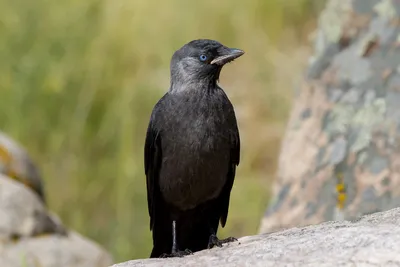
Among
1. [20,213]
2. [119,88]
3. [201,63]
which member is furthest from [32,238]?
[119,88]

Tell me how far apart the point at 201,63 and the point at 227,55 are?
6.4 inches

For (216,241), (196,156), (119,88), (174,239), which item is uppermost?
(119,88)

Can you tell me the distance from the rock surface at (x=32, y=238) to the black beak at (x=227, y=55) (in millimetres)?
1669

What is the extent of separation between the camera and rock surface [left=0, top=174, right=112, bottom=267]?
16.9 ft

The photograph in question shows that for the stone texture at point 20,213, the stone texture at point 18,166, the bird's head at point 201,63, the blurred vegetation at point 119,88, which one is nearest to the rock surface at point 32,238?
the stone texture at point 20,213

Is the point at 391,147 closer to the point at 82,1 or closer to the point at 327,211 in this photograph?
the point at 327,211

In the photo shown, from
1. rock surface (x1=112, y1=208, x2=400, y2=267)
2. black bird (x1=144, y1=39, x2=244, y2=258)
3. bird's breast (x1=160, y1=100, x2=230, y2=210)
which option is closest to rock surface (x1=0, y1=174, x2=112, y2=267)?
black bird (x1=144, y1=39, x2=244, y2=258)

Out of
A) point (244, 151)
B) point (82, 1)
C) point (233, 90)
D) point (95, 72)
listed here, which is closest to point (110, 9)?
point (82, 1)

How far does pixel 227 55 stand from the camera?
4.59m

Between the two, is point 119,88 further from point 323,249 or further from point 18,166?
point 323,249

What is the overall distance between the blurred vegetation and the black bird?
2.04 meters

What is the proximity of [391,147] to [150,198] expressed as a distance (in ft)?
5.26

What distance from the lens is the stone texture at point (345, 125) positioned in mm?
5141

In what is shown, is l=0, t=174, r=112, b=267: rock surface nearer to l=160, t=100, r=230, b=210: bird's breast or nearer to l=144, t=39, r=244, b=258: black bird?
l=144, t=39, r=244, b=258: black bird
